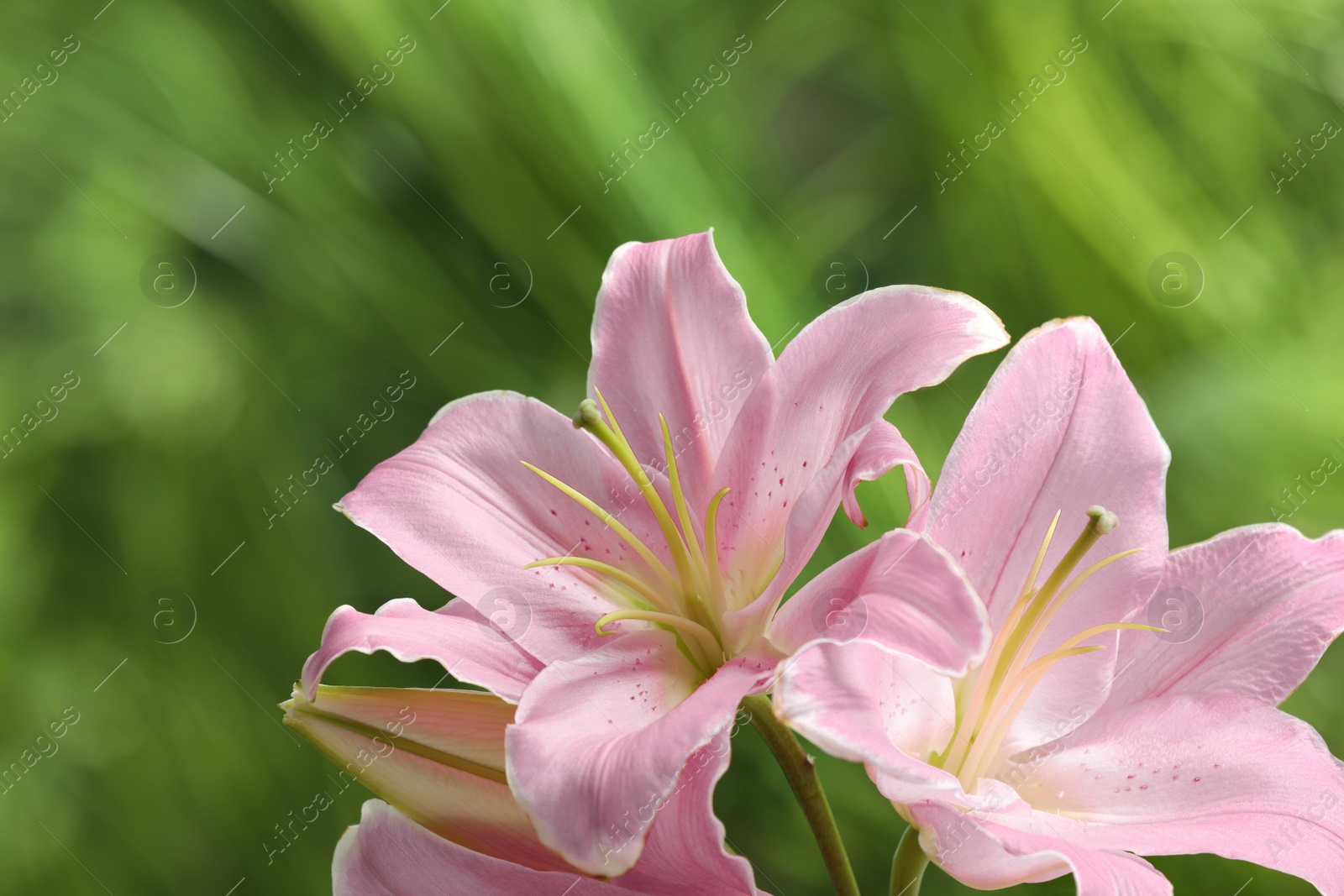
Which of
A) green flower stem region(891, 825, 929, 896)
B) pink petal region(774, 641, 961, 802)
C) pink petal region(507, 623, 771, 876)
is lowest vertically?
green flower stem region(891, 825, 929, 896)

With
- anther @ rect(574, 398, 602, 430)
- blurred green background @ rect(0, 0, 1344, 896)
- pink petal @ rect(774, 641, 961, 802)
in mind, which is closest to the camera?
pink petal @ rect(774, 641, 961, 802)

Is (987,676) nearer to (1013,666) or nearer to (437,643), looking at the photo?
(1013,666)

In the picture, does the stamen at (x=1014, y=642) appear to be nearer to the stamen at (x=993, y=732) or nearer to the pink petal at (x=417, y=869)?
the stamen at (x=993, y=732)

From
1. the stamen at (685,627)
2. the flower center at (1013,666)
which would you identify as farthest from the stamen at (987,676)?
the stamen at (685,627)

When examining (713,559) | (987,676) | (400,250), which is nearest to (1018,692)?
(987,676)

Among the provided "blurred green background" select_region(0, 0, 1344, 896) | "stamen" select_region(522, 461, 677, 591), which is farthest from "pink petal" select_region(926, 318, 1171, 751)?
"blurred green background" select_region(0, 0, 1344, 896)

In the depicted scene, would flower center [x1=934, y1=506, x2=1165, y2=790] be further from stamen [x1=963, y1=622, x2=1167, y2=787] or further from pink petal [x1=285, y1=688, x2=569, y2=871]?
pink petal [x1=285, y1=688, x2=569, y2=871]
